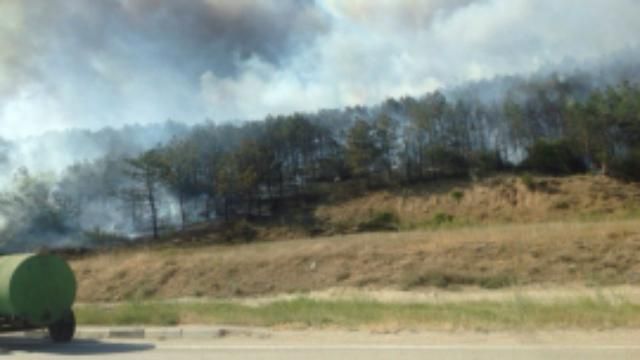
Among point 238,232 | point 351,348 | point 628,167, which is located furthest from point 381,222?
point 351,348

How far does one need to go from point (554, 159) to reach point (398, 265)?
43703 mm

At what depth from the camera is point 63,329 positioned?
16.8m

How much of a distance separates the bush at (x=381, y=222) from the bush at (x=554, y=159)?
15.7 m

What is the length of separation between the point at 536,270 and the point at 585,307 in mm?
18412

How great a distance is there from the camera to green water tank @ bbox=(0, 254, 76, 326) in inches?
617

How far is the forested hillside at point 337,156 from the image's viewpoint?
70562 millimetres

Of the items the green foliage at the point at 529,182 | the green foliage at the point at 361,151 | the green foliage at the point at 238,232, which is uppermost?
the green foliage at the point at 361,151

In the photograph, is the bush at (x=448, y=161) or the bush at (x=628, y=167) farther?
the bush at (x=448, y=161)

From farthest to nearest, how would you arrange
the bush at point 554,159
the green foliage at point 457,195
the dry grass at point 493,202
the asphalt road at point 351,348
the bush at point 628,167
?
1. the bush at point 554,159
2. the green foliage at point 457,195
3. the bush at point 628,167
4. the dry grass at point 493,202
5. the asphalt road at point 351,348

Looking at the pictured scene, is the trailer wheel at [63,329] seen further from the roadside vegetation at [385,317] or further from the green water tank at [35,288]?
the roadside vegetation at [385,317]

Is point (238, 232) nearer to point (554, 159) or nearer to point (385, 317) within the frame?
point (554, 159)

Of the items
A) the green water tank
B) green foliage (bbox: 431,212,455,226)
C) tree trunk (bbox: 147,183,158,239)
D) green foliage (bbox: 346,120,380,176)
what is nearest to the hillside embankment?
tree trunk (bbox: 147,183,158,239)

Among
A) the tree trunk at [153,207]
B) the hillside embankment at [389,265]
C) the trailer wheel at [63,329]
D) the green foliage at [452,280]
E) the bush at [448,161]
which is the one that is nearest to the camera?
the trailer wheel at [63,329]

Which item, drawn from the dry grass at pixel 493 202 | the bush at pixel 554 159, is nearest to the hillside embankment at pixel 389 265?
the dry grass at pixel 493 202
